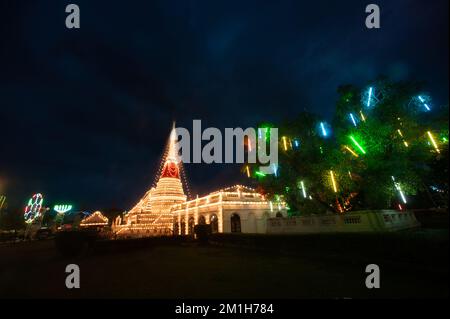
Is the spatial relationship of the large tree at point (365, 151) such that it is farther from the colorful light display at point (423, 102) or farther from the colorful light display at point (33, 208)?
the colorful light display at point (33, 208)

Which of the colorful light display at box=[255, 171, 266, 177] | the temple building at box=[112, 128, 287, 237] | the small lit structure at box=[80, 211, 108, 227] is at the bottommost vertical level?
the small lit structure at box=[80, 211, 108, 227]

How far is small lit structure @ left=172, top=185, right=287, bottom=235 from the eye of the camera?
1123 inches

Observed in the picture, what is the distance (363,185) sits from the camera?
15.6 meters

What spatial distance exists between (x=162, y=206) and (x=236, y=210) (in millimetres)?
23180

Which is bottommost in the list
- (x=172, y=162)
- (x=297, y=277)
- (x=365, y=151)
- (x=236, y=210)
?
(x=297, y=277)

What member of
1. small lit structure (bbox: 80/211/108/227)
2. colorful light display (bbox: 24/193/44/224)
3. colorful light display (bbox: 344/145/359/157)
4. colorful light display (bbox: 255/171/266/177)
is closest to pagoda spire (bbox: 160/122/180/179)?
colorful light display (bbox: 24/193/44/224)

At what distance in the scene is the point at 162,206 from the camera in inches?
1829

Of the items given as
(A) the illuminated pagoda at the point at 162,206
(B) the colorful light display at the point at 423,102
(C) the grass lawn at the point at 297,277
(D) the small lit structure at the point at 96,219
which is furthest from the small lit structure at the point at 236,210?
(D) the small lit structure at the point at 96,219

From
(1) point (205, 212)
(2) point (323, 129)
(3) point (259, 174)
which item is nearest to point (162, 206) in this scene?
(1) point (205, 212)

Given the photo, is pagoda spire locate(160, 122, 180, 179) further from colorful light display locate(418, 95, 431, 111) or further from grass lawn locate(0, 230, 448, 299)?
colorful light display locate(418, 95, 431, 111)

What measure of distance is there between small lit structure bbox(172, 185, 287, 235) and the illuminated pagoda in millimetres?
9240

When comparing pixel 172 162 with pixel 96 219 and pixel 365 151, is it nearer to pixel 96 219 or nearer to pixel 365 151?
pixel 365 151
